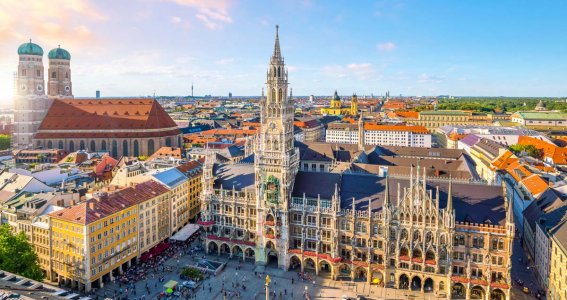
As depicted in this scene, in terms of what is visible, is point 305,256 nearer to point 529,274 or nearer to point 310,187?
point 310,187

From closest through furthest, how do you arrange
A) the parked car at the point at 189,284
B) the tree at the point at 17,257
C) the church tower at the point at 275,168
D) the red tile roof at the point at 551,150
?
the tree at the point at 17,257 < the parked car at the point at 189,284 < the church tower at the point at 275,168 < the red tile roof at the point at 551,150

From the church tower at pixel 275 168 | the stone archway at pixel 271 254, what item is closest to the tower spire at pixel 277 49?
the church tower at pixel 275 168

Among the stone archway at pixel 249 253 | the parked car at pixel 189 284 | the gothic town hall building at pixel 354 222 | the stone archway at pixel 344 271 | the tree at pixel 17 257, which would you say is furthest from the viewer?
the stone archway at pixel 249 253

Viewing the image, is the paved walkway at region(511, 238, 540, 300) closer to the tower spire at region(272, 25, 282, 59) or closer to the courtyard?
the courtyard

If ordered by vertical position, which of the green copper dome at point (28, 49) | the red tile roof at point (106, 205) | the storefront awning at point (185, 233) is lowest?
the storefront awning at point (185, 233)

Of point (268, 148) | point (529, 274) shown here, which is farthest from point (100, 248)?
point (529, 274)

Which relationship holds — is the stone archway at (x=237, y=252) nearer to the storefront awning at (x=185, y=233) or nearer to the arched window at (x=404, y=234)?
the storefront awning at (x=185, y=233)

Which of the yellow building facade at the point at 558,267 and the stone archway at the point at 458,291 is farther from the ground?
the yellow building facade at the point at 558,267

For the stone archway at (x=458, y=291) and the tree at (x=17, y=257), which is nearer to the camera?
the tree at (x=17, y=257)
